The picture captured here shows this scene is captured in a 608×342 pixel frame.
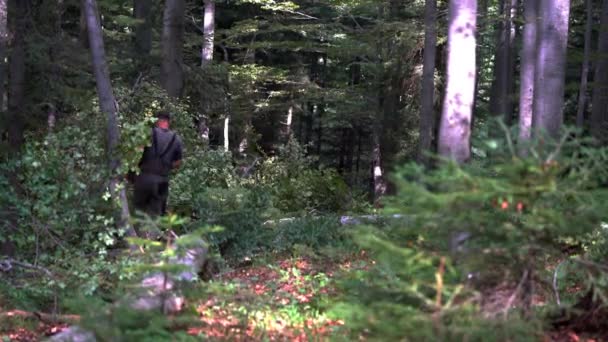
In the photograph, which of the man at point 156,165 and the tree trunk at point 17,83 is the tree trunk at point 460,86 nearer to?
the man at point 156,165

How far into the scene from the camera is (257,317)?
6098 mm

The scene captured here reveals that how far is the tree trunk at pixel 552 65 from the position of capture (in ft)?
34.6

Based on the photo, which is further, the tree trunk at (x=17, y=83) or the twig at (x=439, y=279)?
the tree trunk at (x=17, y=83)

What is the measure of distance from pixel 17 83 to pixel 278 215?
628 cm

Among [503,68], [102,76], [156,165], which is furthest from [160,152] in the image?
[503,68]

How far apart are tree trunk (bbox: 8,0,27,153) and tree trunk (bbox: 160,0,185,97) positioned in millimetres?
3842

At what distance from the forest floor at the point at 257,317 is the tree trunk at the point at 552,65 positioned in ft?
17.7

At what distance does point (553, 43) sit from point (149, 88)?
8737mm

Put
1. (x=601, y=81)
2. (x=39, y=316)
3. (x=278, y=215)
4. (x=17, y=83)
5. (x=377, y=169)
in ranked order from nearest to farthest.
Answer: (x=39, y=316), (x=17, y=83), (x=278, y=215), (x=601, y=81), (x=377, y=169)

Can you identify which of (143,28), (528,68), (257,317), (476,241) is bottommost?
(257,317)

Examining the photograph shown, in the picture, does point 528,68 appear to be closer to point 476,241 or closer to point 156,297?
point 476,241

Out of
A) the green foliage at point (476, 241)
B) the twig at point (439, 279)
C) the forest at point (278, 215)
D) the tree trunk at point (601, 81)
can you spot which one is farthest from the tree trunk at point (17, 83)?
the tree trunk at point (601, 81)

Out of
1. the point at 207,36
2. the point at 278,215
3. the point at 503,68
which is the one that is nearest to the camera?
the point at 278,215

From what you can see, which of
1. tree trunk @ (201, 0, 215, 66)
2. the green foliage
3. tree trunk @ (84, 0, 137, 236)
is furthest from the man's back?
tree trunk @ (201, 0, 215, 66)
